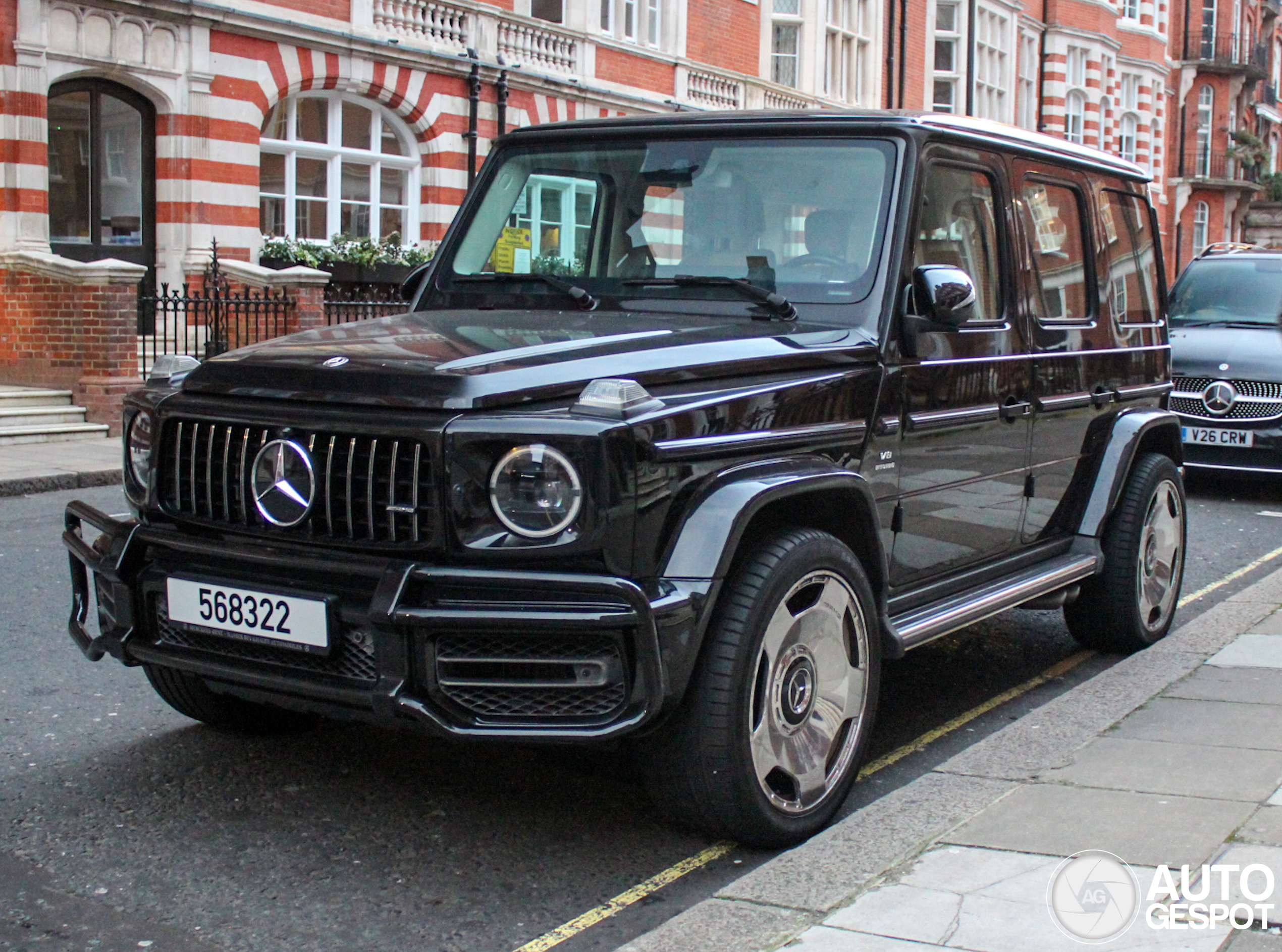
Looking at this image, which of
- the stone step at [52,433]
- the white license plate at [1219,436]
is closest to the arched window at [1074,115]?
the white license plate at [1219,436]

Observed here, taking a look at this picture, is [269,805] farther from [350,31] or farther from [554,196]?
[350,31]

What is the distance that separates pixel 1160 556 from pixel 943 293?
2.49 m

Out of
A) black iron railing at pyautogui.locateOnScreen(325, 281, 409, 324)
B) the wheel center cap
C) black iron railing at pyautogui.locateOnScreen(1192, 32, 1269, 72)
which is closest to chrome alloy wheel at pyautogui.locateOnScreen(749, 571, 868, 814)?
the wheel center cap

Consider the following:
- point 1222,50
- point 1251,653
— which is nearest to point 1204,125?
point 1222,50

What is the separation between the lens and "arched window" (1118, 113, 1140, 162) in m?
49.8

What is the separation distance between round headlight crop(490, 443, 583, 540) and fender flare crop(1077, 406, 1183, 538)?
3.10 meters

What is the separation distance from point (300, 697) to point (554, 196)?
2319 millimetres

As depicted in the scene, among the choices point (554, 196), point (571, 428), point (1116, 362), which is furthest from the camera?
point (1116, 362)

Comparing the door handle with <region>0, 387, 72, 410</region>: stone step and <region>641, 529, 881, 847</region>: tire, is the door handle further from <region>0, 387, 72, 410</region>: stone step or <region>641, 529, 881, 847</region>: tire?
<region>0, 387, 72, 410</region>: stone step

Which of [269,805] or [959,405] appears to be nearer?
[269,805]

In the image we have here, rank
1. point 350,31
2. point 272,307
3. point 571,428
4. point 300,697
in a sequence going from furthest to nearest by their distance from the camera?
point 350,31 < point 272,307 < point 300,697 < point 571,428

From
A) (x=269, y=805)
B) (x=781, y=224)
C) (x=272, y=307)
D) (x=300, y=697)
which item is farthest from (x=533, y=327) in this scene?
→ (x=272, y=307)

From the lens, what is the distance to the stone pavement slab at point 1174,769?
4.18 metres

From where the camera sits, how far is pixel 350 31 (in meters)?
20.7
